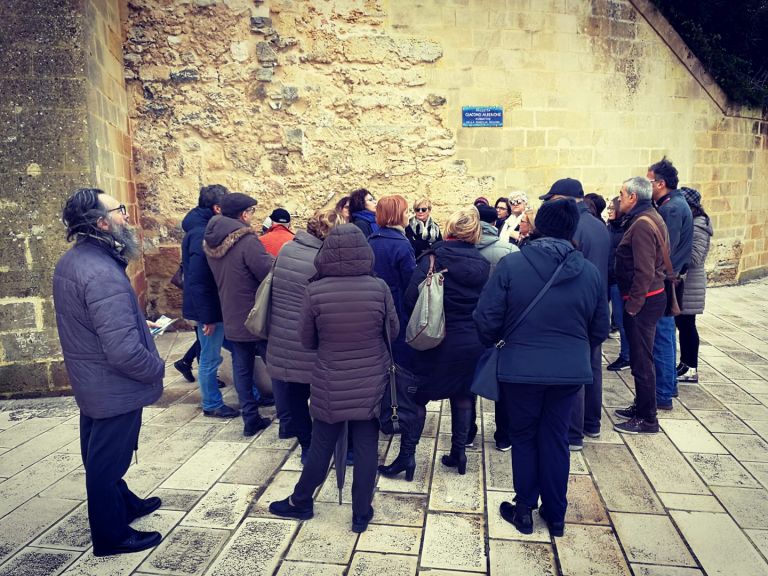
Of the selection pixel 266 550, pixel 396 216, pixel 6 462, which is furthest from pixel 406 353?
pixel 6 462

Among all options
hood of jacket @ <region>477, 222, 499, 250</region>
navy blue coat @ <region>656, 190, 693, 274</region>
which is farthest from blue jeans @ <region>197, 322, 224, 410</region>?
navy blue coat @ <region>656, 190, 693, 274</region>

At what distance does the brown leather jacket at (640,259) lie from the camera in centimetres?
418

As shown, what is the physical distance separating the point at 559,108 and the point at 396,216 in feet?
17.2

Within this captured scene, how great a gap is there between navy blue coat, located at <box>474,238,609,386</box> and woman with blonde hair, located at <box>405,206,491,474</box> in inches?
Answer: 20.0

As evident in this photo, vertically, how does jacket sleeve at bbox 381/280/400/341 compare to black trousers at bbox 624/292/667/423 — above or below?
above

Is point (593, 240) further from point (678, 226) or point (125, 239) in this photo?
point (125, 239)

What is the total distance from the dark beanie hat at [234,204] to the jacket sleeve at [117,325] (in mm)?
1683

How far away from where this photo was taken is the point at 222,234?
4.41 meters

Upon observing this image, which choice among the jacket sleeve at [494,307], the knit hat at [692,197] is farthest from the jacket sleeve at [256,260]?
the knit hat at [692,197]

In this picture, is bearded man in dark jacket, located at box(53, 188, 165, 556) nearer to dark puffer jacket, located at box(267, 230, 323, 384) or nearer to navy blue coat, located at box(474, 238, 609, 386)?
dark puffer jacket, located at box(267, 230, 323, 384)

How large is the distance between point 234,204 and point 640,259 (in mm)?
3156

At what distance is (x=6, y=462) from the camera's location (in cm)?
416

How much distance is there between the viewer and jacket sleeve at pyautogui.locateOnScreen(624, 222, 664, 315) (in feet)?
13.7

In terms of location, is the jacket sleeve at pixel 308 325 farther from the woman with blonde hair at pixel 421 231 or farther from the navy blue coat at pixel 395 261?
the woman with blonde hair at pixel 421 231
